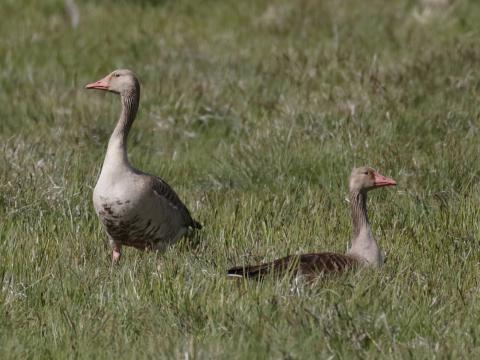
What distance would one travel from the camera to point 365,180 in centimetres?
641

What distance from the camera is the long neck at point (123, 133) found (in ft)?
21.6

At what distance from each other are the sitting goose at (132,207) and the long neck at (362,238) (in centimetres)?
111

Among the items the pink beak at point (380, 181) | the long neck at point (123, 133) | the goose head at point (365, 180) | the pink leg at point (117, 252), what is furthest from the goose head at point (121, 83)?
the pink beak at point (380, 181)

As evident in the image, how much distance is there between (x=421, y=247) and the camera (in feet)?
21.3

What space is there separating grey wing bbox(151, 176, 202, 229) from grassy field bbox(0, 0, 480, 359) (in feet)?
0.42

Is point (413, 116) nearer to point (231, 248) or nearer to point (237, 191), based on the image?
point (237, 191)

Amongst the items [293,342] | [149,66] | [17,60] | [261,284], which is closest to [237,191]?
[261,284]

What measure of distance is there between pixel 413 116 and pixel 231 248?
12.2ft

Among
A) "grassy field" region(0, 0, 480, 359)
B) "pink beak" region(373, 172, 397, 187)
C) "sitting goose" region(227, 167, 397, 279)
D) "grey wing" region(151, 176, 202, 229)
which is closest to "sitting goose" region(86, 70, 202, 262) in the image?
"grey wing" region(151, 176, 202, 229)

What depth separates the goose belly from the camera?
639 cm

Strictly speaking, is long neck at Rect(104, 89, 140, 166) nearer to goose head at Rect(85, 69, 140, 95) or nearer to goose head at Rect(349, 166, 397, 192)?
goose head at Rect(85, 69, 140, 95)

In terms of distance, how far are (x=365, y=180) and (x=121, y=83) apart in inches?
71.1

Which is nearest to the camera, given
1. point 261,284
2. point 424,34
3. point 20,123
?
point 261,284

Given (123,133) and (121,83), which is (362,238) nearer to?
(123,133)
